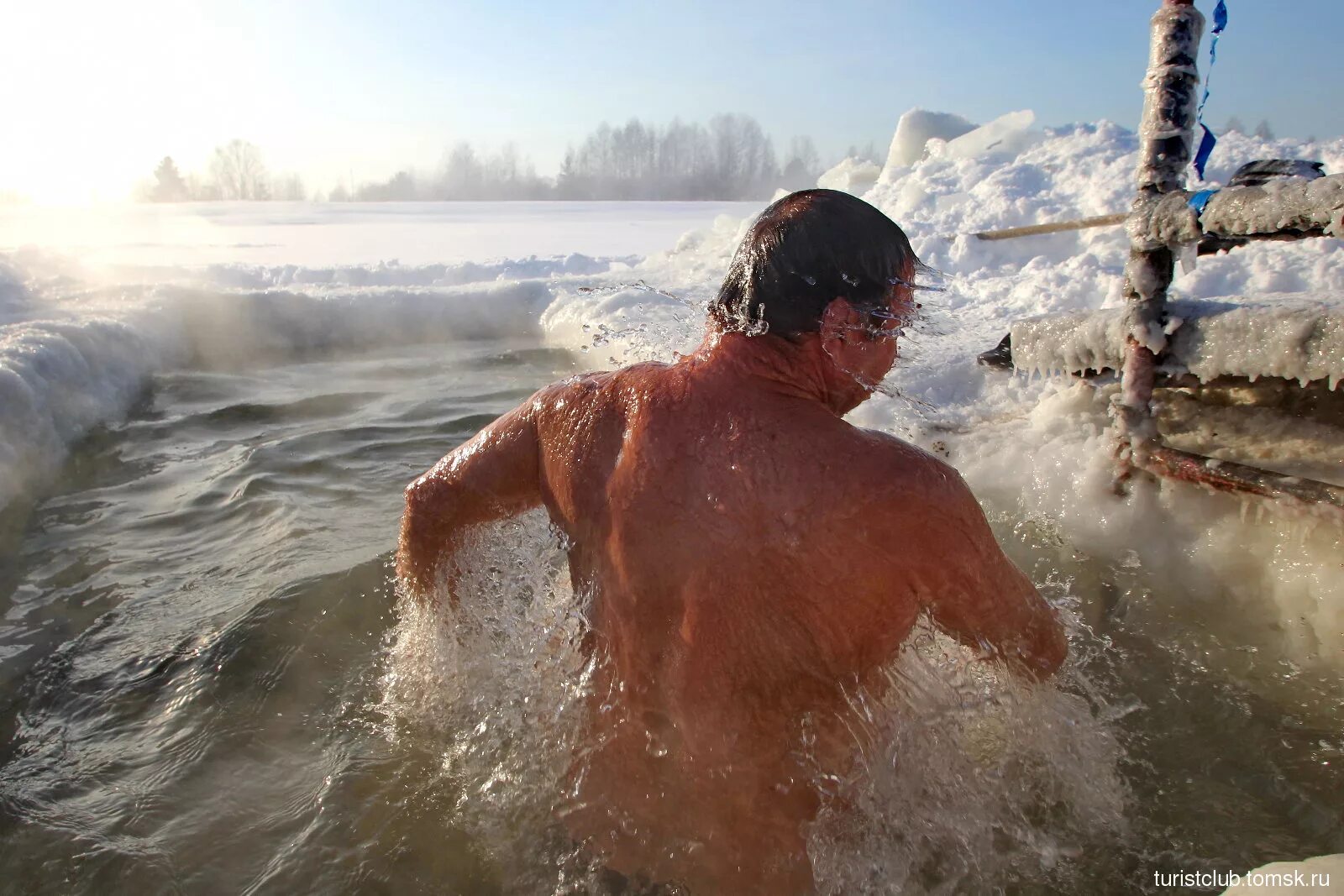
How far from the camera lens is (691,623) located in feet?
4.35

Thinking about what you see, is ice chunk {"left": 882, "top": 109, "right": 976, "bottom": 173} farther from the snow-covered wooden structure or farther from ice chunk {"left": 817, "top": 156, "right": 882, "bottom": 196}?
the snow-covered wooden structure

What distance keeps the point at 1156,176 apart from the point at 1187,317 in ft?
1.62

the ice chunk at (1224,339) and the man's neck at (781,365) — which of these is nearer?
the man's neck at (781,365)

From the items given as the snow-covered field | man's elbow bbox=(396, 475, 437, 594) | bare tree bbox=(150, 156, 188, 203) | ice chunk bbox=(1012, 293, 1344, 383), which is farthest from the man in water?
bare tree bbox=(150, 156, 188, 203)

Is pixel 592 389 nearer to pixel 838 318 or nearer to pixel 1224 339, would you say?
pixel 838 318

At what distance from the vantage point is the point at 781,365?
4.39 feet

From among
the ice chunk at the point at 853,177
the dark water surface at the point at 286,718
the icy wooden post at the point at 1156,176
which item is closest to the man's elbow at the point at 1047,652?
the dark water surface at the point at 286,718

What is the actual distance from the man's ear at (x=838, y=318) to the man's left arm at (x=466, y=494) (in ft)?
1.96

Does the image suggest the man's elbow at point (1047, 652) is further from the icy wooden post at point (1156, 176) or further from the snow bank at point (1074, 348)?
the icy wooden post at point (1156, 176)

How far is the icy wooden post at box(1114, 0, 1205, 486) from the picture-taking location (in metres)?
2.64

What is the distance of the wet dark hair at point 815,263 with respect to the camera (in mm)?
1292

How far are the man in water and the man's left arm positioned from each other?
118 mm

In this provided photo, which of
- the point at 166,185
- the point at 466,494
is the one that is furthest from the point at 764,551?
the point at 166,185

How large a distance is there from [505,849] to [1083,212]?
585cm
